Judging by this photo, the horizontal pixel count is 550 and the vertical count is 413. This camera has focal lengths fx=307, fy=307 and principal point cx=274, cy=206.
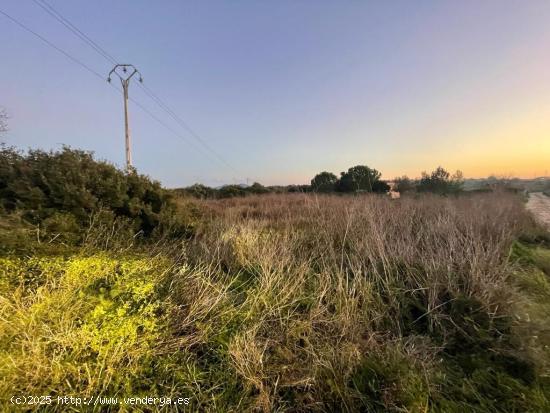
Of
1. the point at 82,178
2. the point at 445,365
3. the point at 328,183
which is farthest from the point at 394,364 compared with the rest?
the point at 328,183

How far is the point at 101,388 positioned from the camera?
2.44 metres

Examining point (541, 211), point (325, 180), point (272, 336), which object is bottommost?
point (541, 211)

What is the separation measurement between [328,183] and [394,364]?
1058 inches

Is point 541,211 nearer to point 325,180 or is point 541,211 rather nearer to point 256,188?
point 325,180

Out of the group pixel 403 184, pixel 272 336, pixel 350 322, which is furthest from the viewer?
pixel 403 184

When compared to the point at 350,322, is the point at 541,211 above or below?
below

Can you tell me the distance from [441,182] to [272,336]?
2813 centimetres

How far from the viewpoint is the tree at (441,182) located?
26.1 metres

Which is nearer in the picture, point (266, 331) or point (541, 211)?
point (266, 331)

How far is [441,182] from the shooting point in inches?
1059

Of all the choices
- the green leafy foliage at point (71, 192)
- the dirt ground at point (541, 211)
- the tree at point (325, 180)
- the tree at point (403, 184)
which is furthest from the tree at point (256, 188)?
the green leafy foliage at point (71, 192)

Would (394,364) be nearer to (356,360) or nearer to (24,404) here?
(356,360)

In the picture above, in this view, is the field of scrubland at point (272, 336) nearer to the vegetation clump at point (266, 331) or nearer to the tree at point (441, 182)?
the vegetation clump at point (266, 331)

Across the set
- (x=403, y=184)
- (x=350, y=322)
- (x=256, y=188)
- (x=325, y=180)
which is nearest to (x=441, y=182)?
(x=403, y=184)
